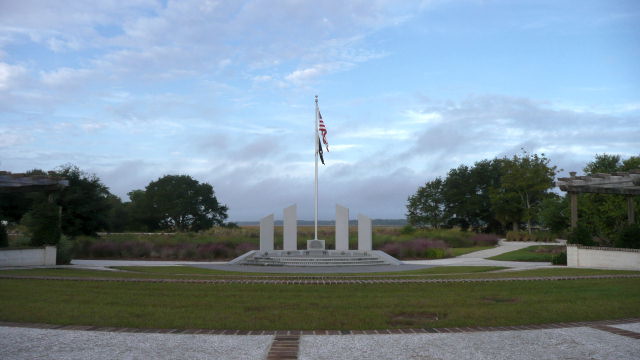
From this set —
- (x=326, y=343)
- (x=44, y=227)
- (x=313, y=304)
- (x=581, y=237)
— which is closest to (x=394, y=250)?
(x=581, y=237)

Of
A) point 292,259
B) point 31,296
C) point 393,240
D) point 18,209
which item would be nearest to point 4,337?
point 31,296

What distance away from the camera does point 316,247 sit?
84.7 feet

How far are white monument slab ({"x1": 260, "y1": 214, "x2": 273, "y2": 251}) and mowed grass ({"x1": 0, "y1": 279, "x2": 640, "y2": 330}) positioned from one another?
42.6 ft

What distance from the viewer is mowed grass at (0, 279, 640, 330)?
774cm

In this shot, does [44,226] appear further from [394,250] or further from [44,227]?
[394,250]

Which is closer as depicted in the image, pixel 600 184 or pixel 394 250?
pixel 600 184

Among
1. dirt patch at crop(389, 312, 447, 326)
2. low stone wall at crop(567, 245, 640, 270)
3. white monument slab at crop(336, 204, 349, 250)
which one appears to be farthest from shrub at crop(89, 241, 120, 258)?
dirt patch at crop(389, 312, 447, 326)

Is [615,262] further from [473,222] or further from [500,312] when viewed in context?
[473,222]

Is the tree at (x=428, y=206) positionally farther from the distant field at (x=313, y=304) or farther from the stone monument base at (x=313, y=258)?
the distant field at (x=313, y=304)

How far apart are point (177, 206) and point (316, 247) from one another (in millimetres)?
33690

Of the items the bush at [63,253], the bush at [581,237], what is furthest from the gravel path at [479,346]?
the bush at [63,253]

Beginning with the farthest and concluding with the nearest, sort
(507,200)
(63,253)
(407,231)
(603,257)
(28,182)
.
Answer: (507,200)
(407,231)
(63,253)
(603,257)
(28,182)

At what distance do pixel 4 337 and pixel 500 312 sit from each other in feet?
24.2

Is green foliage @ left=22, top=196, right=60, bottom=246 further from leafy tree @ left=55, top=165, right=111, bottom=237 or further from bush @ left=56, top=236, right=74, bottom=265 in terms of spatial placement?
leafy tree @ left=55, top=165, right=111, bottom=237
